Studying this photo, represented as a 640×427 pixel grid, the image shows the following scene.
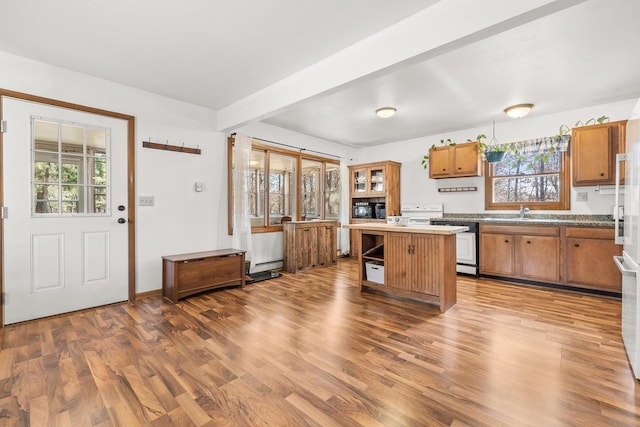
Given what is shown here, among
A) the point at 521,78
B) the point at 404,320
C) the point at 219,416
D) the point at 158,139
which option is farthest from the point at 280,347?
the point at 521,78

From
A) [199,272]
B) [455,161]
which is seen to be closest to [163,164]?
[199,272]

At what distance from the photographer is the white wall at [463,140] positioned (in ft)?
13.0

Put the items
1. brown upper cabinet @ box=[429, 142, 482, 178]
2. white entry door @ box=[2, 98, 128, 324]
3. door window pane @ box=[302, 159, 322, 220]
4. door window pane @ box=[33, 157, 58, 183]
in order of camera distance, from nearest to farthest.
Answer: white entry door @ box=[2, 98, 128, 324] < door window pane @ box=[33, 157, 58, 183] < brown upper cabinet @ box=[429, 142, 482, 178] < door window pane @ box=[302, 159, 322, 220]

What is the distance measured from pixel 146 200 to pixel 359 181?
13.3ft

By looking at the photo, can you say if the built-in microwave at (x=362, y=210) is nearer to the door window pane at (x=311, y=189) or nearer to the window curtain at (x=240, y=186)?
the door window pane at (x=311, y=189)

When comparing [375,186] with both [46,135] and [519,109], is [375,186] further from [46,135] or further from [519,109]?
[46,135]

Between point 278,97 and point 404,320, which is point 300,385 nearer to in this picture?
point 404,320

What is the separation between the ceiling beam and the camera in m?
1.73

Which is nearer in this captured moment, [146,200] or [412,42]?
[412,42]

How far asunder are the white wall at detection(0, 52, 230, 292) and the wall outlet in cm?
4

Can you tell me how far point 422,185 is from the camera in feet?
18.7

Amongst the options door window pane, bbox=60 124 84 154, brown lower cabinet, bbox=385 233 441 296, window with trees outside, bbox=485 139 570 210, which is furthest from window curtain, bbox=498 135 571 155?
door window pane, bbox=60 124 84 154

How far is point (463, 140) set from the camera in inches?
203

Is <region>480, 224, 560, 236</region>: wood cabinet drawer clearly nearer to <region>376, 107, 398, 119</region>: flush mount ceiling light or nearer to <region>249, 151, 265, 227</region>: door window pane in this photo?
<region>376, 107, 398, 119</region>: flush mount ceiling light
